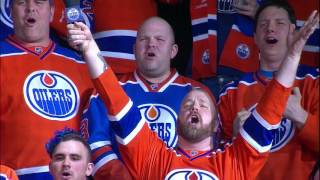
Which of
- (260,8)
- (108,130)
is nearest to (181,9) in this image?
(260,8)

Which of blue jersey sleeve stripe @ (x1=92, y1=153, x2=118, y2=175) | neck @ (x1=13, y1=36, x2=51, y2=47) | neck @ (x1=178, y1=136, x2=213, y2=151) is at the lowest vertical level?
blue jersey sleeve stripe @ (x1=92, y1=153, x2=118, y2=175)

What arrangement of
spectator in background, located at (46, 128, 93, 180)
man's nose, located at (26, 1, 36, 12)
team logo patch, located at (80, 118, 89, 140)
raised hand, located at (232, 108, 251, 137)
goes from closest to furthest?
spectator in background, located at (46, 128, 93, 180) → raised hand, located at (232, 108, 251, 137) → team logo patch, located at (80, 118, 89, 140) → man's nose, located at (26, 1, 36, 12)

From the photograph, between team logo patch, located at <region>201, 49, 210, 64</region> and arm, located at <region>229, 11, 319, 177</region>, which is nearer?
arm, located at <region>229, 11, 319, 177</region>

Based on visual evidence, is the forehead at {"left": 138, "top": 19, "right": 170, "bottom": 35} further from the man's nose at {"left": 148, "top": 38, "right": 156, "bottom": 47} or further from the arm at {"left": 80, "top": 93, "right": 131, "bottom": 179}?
the arm at {"left": 80, "top": 93, "right": 131, "bottom": 179}

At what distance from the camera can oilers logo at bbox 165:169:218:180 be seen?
434 centimetres

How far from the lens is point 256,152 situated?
4.38m

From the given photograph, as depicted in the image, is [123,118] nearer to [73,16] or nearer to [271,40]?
[73,16]

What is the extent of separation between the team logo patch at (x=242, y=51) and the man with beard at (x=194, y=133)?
87 centimetres

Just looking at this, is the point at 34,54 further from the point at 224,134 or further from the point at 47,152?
the point at 224,134

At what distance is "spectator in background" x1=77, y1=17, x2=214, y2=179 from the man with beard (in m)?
0.30

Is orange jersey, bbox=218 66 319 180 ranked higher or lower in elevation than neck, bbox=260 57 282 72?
lower

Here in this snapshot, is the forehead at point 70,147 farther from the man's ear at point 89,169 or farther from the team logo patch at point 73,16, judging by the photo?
the team logo patch at point 73,16

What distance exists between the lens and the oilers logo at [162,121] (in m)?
4.82

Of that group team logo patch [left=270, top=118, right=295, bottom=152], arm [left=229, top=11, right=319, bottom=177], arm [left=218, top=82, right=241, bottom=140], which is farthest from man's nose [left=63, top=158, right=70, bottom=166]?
team logo patch [left=270, top=118, right=295, bottom=152]
